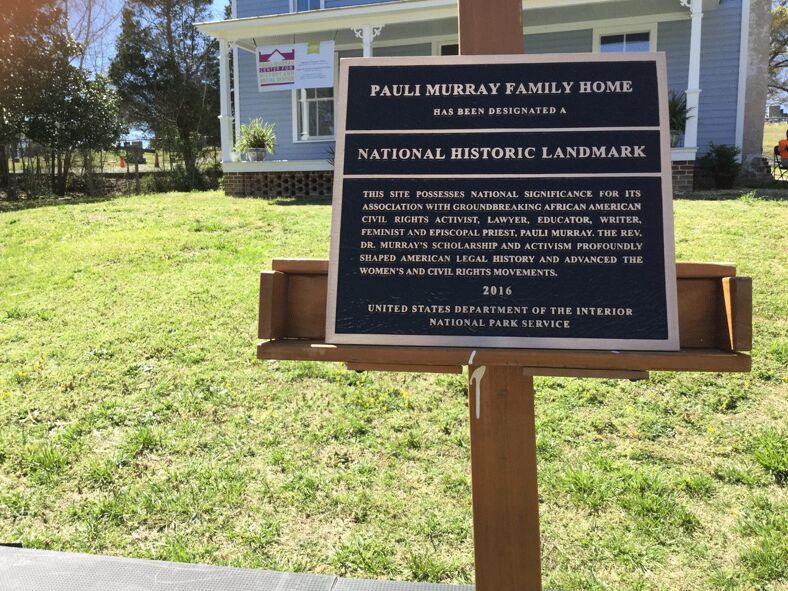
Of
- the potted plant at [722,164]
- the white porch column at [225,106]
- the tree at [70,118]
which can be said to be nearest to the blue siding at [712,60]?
the potted plant at [722,164]

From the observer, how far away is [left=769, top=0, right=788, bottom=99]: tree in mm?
33312

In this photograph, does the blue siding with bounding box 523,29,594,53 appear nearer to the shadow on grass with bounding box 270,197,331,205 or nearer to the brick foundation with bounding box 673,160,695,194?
the brick foundation with bounding box 673,160,695,194

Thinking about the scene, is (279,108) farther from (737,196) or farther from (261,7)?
(737,196)

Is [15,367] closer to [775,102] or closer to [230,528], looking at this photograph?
[230,528]

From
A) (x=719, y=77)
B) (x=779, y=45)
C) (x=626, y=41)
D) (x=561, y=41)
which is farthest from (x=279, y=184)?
(x=779, y=45)

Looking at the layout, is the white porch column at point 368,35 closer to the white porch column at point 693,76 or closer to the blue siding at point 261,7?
the blue siding at point 261,7

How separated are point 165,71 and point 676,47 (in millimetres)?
24038

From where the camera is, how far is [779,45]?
3766 cm

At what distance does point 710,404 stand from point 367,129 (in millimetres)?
2974

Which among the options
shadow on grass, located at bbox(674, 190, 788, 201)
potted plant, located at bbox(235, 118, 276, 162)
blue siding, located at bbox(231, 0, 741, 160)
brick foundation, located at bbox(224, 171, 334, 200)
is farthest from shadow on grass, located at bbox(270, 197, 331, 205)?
shadow on grass, located at bbox(674, 190, 788, 201)

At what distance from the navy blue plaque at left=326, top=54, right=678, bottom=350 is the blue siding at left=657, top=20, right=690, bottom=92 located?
13424 mm

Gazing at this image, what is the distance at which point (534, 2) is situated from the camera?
1303 centimetres

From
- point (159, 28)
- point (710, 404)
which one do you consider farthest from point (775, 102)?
point (710, 404)

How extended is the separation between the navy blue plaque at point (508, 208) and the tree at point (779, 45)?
3350 cm
